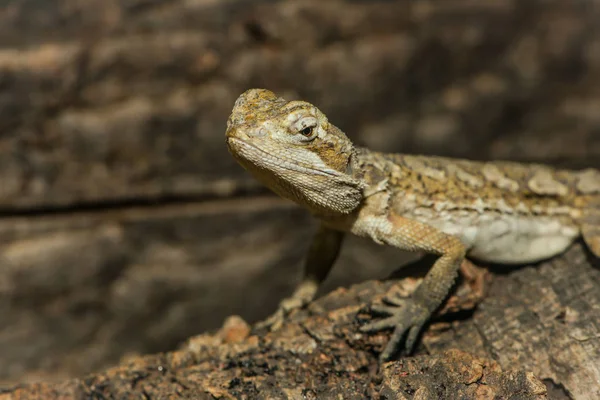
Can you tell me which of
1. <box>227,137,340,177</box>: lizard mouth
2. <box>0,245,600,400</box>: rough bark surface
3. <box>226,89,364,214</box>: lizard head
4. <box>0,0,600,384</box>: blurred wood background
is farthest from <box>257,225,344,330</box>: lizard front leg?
<box>0,0,600,384</box>: blurred wood background

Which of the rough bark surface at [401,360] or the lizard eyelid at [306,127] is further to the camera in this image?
the lizard eyelid at [306,127]

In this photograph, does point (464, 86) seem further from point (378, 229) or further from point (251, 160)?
point (251, 160)

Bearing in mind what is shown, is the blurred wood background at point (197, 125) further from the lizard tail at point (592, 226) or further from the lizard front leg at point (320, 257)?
the lizard front leg at point (320, 257)

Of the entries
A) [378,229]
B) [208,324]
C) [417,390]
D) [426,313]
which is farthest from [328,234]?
[208,324]

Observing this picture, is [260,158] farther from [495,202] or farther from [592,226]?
[592,226]

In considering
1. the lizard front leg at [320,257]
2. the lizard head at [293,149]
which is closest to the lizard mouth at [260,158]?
the lizard head at [293,149]

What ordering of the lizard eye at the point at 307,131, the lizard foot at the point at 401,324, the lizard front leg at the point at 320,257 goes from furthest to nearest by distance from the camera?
the lizard front leg at the point at 320,257 < the lizard foot at the point at 401,324 < the lizard eye at the point at 307,131

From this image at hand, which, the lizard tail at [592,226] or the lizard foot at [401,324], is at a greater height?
the lizard tail at [592,226]
